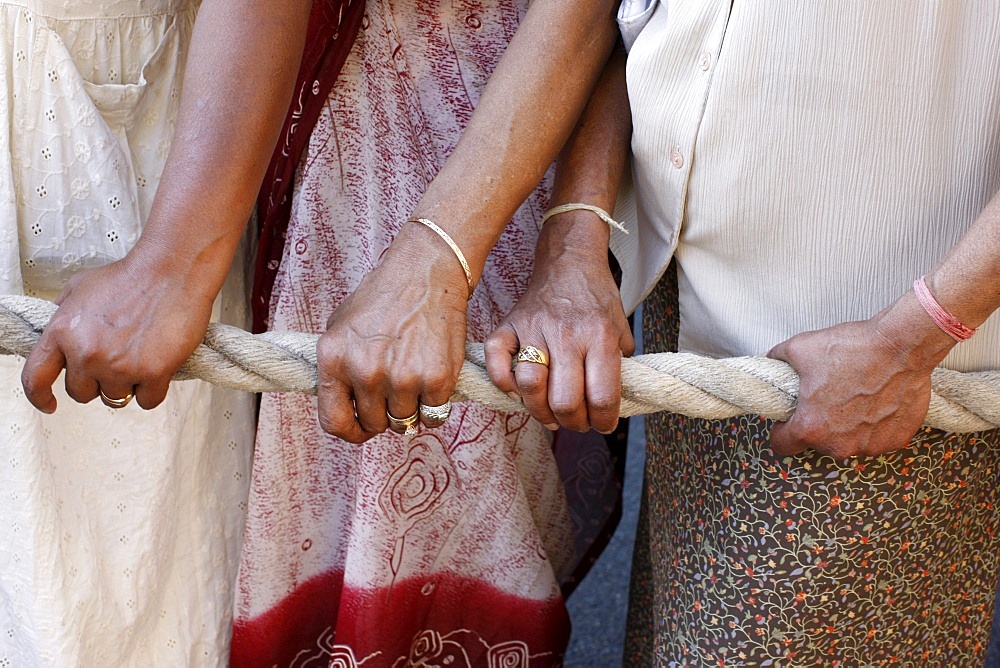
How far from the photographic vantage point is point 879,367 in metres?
0.78

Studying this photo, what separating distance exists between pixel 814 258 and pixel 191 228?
528mm

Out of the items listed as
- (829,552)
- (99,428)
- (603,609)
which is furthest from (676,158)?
(603,609)

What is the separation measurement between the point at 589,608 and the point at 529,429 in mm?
782

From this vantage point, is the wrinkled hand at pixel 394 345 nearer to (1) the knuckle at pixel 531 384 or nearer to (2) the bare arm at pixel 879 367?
(1) the knuckle at pixel 531 384

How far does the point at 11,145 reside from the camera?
3.27 feet

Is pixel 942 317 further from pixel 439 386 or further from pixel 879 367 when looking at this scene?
→ pixel 439 386

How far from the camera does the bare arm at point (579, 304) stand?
80cm

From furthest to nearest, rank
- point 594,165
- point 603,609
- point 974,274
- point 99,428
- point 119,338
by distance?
1. point 603,609
2. point 99,428
3. point 594,165
4. point 119,338
5. point 974,274

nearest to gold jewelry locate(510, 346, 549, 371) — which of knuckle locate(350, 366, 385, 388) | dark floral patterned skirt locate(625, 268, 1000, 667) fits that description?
knuckle locate(350, 366, 385, 388)

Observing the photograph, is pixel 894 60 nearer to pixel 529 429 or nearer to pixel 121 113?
pixel 529 429

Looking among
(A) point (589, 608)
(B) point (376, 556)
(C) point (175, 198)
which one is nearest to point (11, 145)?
(C) point (175, 198)

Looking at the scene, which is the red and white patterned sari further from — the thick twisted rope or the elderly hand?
the elderly hand

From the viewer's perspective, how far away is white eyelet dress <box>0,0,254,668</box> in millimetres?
994

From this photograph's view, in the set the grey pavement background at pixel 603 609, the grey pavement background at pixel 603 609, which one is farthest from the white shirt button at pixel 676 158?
the grey pavement background at pixel 603 609
